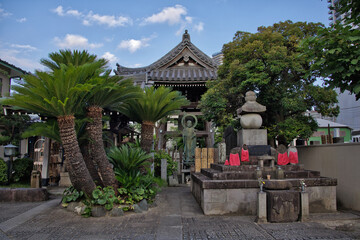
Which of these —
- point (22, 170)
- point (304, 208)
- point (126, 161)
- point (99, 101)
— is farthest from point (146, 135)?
point (22, 170)

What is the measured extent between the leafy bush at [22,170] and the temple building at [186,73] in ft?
24.5

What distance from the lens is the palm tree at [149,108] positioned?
8.30 meters

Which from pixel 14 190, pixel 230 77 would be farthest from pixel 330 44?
pixel 14 190

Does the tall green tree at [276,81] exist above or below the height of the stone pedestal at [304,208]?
above

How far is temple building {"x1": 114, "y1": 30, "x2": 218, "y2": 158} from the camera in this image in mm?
15508

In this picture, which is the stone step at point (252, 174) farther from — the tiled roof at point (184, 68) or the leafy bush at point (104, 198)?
the tiled roof at point (184, 68)

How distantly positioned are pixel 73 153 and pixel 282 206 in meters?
5.19

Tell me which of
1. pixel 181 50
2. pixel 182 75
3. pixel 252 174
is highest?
pixel 181 50

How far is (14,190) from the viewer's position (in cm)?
870

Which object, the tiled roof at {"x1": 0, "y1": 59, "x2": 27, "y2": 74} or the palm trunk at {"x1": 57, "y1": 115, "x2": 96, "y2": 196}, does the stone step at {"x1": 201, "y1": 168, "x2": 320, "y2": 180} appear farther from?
the tiled roof at {"x1": 0, "y1": 59, "x2": 27, "y2": 74}

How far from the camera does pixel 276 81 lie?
9977 millimetres

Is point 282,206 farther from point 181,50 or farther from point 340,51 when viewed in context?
point 181,50

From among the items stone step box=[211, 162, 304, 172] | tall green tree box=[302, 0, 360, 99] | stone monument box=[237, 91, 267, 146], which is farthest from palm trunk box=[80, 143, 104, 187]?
tall green tree box=[302, 0, 360, 99]

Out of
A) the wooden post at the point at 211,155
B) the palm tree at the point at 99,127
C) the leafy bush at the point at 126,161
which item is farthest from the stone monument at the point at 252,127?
the palm tree at the point at 99,127
